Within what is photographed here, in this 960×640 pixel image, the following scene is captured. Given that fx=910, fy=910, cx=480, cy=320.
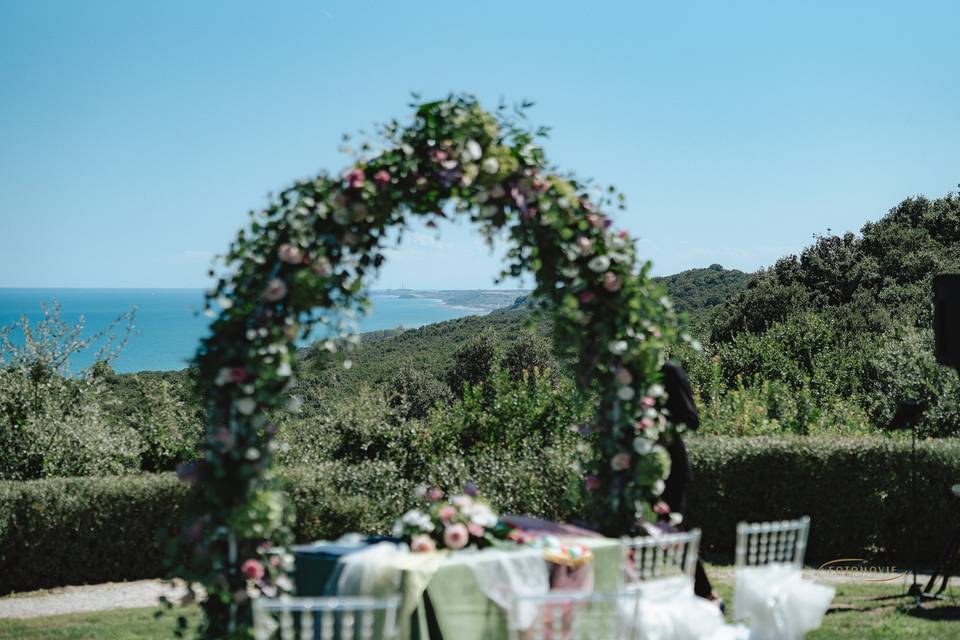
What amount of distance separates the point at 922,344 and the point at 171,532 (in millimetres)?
10752

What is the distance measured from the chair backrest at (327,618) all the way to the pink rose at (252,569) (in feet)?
0.48

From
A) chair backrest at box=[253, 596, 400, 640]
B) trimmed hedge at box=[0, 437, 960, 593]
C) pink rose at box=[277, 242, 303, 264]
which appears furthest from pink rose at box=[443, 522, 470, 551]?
trimmed hedge at box=[0, 437, 960, 593]

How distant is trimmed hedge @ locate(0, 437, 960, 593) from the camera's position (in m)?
8.38

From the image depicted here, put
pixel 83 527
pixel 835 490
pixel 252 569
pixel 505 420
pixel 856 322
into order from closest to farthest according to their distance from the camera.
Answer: pixel 252 569, pixel 83 527, pixel 835 490, pixel 505 420, pixel 856 322

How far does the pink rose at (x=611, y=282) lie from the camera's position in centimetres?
516

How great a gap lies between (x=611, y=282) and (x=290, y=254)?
72.2 inches

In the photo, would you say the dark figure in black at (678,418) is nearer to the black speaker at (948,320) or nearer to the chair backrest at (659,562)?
the chair backrest at (659,562)

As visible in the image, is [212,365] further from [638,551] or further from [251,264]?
[638,551]

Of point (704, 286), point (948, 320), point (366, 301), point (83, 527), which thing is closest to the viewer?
point (366, 301)

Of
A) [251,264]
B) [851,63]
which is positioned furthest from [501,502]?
[851,63]

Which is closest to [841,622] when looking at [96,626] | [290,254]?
[290,254]

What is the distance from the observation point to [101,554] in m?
8.55

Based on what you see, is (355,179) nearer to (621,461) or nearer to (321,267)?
(321,267)

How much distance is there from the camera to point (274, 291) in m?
4.34
